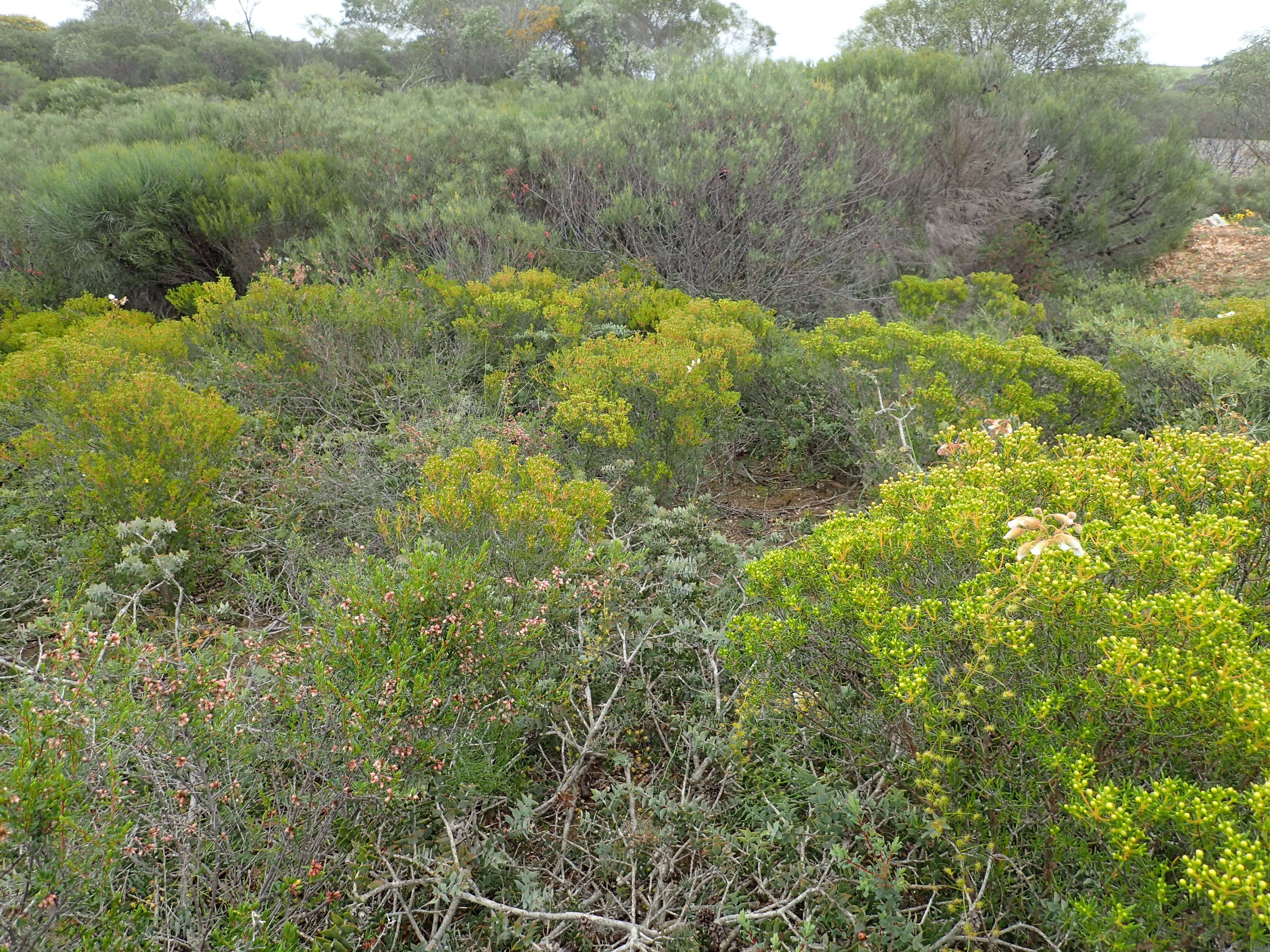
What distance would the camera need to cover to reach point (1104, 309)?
23.3 feet

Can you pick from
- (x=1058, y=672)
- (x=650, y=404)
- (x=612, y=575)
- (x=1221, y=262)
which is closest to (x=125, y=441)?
(x=612, y=575)

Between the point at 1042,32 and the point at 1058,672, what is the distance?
1754 centimetres

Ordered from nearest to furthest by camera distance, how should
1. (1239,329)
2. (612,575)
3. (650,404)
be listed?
(612,575) < (650,404) < (1239,329)

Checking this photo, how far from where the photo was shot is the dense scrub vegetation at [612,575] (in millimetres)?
1335

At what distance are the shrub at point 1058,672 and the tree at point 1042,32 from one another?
1556 centimetres

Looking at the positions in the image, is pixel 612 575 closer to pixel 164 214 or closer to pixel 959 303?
pixel 959 303

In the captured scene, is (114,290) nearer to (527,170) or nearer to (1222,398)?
(527,170)

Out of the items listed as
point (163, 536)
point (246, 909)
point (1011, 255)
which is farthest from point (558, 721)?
point (1011, 255)

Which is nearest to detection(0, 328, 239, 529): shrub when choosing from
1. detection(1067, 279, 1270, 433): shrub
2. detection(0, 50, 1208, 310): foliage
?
detection(0, 50, 1208, 310): foliage

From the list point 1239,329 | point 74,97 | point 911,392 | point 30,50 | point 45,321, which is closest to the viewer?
point 911,392

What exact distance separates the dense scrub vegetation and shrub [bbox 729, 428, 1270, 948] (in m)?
0.01

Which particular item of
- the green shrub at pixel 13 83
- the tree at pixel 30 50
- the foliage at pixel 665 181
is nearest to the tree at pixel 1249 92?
the foliage at pixel 665 181

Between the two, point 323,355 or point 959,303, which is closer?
point 323,355

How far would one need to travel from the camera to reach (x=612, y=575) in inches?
95.2
